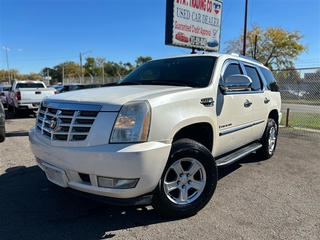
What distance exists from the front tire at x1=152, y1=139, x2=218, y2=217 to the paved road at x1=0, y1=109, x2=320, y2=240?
16 cm

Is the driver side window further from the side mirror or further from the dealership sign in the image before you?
the dealership sign

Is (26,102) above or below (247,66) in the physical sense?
below

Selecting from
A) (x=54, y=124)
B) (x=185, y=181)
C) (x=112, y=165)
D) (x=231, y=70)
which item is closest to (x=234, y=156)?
(x=185, y=181)

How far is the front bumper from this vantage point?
230cm

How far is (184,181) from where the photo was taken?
290 cm

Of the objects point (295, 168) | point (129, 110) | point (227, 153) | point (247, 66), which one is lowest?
point (295, 168)

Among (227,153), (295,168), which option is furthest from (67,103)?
(295,168)

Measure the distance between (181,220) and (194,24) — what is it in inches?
324

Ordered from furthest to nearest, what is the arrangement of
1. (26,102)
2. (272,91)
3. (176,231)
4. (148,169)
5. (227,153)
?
(26,102), (272,91), (227,153), (176,231), (148,169)

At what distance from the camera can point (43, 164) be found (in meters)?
2.88

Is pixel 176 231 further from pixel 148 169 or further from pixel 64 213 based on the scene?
pixel 64 213

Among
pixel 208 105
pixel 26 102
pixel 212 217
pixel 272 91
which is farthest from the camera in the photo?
pixel 26 102

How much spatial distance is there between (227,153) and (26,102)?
9988 millimetres

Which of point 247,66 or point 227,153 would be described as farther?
point 247,66
